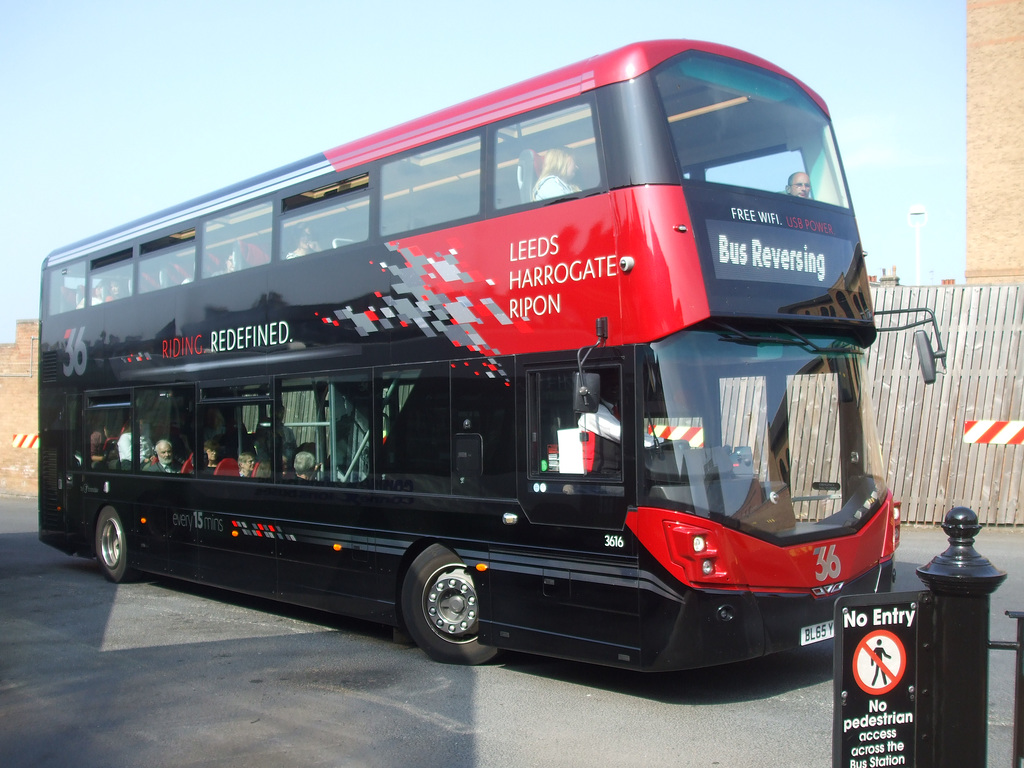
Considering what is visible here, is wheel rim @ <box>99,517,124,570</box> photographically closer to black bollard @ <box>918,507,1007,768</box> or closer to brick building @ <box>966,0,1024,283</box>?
black bollard @ <box>918,507,1007,768</box>

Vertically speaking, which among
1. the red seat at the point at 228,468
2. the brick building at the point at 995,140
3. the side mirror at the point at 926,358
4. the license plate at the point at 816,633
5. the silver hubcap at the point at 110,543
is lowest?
the silver hubcap at the point at 110,543

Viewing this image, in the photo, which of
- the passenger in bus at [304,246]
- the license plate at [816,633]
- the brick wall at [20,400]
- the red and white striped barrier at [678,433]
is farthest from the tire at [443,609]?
the brick wall at [20,400]

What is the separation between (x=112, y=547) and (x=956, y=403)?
11722mm

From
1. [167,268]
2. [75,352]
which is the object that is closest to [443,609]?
[167,268]

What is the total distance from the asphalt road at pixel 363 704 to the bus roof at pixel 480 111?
160 inches

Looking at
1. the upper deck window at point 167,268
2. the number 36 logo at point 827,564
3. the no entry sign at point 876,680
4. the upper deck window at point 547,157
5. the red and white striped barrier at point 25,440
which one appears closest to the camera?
the no entry sign at point 876,680

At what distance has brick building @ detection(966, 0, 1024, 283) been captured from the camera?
27.3 meters

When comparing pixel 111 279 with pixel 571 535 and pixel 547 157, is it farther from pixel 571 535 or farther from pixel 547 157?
pixel 571 535

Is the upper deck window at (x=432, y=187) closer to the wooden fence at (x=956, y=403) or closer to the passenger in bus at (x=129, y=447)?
the passenger in bus at (x=129, y=447)

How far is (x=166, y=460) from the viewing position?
36.6 feet

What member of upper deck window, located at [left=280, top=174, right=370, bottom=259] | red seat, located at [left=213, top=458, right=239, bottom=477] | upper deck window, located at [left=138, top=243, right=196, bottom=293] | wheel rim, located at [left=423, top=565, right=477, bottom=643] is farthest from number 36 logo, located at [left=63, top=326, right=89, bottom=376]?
wheel rim, located at [left=423, top=565, right=477, bottom=643]

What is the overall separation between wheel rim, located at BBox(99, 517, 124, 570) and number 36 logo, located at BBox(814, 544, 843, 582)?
346 inches

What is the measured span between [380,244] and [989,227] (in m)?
24.6

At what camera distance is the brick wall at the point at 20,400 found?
987 inches
